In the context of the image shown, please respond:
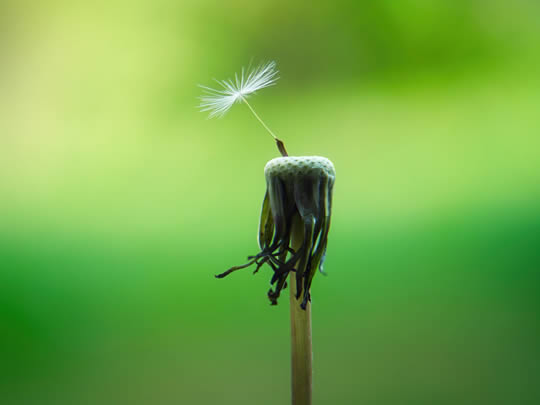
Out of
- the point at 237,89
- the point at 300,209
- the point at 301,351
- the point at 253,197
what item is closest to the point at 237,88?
the point at 237,89

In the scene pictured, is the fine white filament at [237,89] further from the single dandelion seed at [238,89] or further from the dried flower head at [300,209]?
the dried flower head at [300,209]

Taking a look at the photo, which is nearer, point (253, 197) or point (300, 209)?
point (300, 209)

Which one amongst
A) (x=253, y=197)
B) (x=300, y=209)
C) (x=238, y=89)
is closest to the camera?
(x=300, y=209)

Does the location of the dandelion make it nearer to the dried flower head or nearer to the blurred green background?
the dried flower head

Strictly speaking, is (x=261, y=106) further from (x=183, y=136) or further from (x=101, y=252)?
(x=101, y=252)

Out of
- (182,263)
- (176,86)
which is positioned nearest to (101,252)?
(182,263)

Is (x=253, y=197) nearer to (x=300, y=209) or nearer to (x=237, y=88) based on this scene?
(x=237, y=88)

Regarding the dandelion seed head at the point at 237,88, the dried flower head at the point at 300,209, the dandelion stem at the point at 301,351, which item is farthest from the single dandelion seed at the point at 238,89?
the dandelion stem at the point at 301,351
